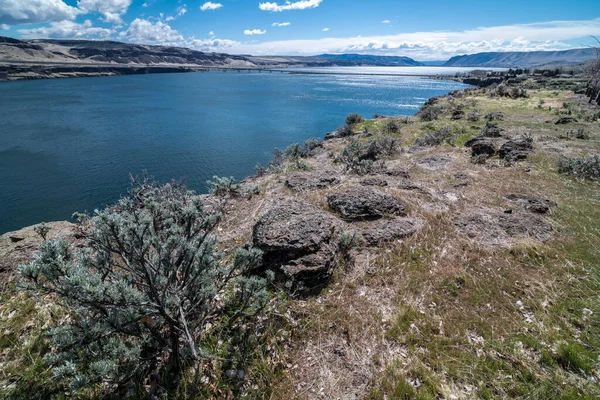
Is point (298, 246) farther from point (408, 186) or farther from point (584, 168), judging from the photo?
point (584, 168)

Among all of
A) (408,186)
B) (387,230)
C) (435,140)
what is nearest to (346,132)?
(435,140)

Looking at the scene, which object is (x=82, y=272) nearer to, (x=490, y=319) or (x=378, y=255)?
(x=378, y=255)

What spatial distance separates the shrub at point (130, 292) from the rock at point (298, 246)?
1.39m

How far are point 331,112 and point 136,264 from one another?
60.6 metres

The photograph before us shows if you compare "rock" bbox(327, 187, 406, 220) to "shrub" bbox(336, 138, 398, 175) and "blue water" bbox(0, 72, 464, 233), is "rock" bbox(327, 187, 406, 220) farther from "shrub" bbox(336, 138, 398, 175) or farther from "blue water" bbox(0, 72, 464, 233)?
"blue water" bbox(0, 72, 464, 233)

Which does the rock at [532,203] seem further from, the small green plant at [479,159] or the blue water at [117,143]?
the blue water at [117,143]

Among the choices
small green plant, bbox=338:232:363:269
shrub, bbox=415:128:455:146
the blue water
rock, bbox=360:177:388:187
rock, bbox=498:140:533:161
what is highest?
rock, bbox=498:140:533:161

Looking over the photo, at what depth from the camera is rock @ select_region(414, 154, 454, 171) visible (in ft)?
50.7

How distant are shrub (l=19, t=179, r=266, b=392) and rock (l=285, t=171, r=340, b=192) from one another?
679cm

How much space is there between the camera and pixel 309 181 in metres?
12.1

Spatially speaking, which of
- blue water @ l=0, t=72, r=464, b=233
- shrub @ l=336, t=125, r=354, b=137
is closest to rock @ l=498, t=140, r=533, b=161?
shrub @ l=336, t=125, r=354, b=137

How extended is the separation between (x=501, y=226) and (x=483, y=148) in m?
10.5

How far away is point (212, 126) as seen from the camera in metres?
46.5

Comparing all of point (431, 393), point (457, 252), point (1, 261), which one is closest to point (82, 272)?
point (431, 393)
